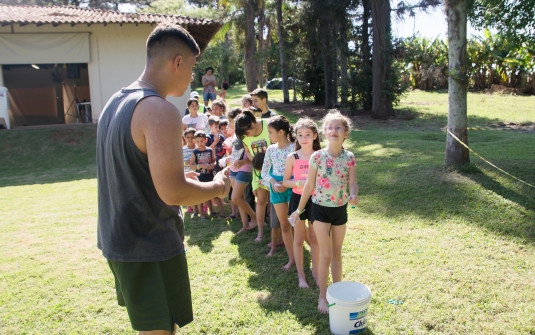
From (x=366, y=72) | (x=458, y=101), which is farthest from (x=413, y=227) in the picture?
(x=366, y=72)

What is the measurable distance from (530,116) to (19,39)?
17.6 meters

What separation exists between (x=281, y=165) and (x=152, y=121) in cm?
284

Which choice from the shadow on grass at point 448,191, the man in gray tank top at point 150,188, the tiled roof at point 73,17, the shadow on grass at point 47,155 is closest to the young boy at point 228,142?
the shadow on grass at point 448,191

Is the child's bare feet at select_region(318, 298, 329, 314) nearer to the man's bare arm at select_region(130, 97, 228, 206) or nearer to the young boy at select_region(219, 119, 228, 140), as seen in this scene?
the man's bare arm at select_region(130, 97, 228, 206)

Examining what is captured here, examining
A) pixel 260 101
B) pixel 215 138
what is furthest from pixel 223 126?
pixel 260 101

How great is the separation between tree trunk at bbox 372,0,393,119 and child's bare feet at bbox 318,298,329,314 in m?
13.1

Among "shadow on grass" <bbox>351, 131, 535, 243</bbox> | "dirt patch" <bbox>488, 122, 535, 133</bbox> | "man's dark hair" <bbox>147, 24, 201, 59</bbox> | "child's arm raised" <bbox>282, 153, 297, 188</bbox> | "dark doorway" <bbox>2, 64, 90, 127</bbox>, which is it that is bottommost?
"shadow on grass" <bbox>351, 131, 535, 243</bbox>

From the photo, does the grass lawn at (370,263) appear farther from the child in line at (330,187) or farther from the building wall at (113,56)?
the building wall at (113,56)

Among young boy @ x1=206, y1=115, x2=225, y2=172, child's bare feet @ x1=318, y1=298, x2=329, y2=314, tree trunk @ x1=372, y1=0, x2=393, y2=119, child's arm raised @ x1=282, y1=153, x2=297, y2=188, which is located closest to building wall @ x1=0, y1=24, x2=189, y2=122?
tree trunk @ x1=372, y1=0, x2=393, y2=119

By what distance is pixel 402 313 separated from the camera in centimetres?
370

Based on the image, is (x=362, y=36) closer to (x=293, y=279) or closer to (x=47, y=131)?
(x=47, y=131)

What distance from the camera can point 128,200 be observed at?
6.90ft

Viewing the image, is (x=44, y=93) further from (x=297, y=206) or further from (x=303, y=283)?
(x=303, y=283)

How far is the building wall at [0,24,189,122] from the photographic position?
14.6 m
